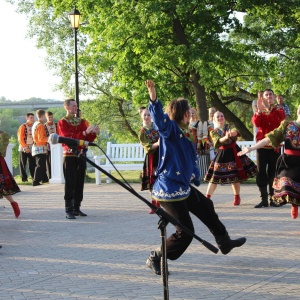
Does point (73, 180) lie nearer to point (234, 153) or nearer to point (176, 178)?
point (234, 153)

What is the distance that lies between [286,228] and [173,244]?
3.55 m

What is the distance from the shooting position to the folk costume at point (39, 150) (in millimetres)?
20500

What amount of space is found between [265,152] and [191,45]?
40.0 ft

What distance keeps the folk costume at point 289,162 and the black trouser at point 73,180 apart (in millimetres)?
3815

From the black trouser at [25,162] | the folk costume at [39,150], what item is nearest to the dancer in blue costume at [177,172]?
the folk costume at [39,150]

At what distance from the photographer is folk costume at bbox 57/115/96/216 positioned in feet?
41.1

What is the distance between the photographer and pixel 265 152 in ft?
44.6

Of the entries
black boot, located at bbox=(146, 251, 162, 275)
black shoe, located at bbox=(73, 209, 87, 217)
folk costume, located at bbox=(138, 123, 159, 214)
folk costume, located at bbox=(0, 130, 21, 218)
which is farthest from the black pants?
black shoe, located at bbox=(73, 209, 87, 217)

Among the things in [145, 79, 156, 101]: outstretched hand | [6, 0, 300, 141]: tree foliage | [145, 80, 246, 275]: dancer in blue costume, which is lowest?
[145, 80, 246, 275]: dancer in blue costume

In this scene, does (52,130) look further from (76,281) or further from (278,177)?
(76,281)

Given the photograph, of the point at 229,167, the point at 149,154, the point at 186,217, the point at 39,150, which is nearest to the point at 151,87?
the point at 186,217

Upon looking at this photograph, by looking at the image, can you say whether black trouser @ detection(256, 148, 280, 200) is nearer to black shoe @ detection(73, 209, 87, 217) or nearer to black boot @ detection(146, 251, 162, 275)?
black shoe @ detection(73, 209, 87, 217)

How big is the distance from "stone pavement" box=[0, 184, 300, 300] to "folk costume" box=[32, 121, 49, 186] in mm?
6520

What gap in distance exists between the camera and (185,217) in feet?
25.0
